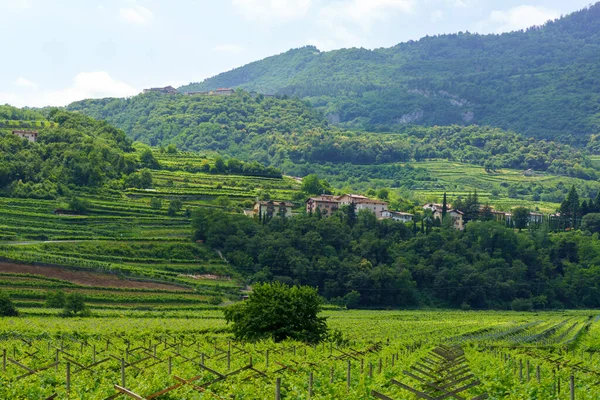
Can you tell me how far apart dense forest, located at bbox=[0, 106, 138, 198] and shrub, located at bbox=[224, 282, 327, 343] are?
5777 centimetres

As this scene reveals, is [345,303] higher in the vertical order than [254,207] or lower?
lower

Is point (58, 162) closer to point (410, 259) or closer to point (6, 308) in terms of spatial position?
point (410, 259)

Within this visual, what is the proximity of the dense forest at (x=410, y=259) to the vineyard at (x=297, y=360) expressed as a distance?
1237 centimetres

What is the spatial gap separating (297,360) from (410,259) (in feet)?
223

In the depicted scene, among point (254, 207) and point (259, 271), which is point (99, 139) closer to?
point (254, 207)

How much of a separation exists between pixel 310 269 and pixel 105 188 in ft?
98.0

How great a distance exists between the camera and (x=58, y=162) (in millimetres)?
108312

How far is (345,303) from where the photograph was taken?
274ft

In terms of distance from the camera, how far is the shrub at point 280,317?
4369 cm

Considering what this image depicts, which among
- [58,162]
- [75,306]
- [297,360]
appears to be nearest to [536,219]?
[58,162]

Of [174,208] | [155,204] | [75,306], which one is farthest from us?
[155,204]

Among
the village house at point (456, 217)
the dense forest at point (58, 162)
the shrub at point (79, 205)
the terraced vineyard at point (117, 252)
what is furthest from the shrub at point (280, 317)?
the village house at point (456, 217)

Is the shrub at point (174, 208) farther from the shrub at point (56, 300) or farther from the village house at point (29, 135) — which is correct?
the shrub at point (56, 300)

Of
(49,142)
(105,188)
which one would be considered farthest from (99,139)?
(105,188)
